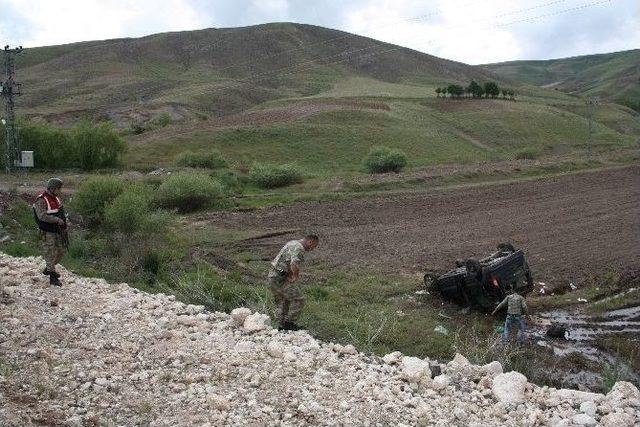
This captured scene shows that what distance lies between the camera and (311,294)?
14680 mm

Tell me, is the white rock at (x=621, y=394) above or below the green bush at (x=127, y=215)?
below

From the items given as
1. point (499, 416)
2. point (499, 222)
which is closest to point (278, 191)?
point (499, 222)

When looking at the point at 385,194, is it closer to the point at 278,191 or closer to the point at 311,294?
the point at 278,191

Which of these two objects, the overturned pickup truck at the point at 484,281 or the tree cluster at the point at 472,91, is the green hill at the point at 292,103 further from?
the overturned pickup truck at the point at 484,281

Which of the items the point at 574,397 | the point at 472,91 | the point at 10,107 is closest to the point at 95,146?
the point at 10,107

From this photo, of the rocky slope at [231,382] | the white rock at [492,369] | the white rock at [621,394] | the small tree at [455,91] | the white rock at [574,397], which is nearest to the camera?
the rocky slope at [231,382]

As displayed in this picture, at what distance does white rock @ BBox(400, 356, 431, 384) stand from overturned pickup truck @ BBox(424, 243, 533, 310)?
552cm

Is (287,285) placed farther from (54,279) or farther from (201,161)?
(201,161)

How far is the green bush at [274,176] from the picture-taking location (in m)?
40.2

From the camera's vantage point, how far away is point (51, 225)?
11484 mm

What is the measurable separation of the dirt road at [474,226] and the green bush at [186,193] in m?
2.55

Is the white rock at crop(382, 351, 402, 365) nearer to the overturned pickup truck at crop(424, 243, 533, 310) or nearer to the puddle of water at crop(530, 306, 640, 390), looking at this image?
the puddle of water at crop(530, 306, 640, 390)

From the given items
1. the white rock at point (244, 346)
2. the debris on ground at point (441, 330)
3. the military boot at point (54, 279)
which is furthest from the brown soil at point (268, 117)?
the white rock at point (244, 346)

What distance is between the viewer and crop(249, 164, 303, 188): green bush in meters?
40.2
